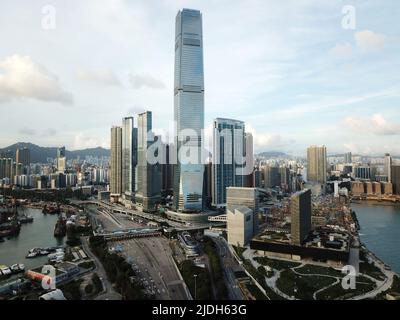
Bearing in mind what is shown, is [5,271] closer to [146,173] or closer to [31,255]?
[31,255]

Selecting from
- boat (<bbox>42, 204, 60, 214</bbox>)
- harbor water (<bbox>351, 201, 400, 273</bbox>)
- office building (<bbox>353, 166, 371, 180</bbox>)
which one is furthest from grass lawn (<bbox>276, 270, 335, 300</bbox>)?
office building (<bbox>353, 166, 371, 180</bbox>)

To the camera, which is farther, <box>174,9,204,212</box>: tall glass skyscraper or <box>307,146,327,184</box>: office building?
<box>307,146,327,184</box>: office building

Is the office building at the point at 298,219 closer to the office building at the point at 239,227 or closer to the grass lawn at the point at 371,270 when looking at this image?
the grass lawn at the point at 371,270

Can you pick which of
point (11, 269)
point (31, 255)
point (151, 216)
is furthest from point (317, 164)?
point (11, 269)

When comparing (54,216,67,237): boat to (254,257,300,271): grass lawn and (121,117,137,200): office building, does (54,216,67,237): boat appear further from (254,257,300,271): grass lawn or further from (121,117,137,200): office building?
(254,257,300,271): grass lawn
